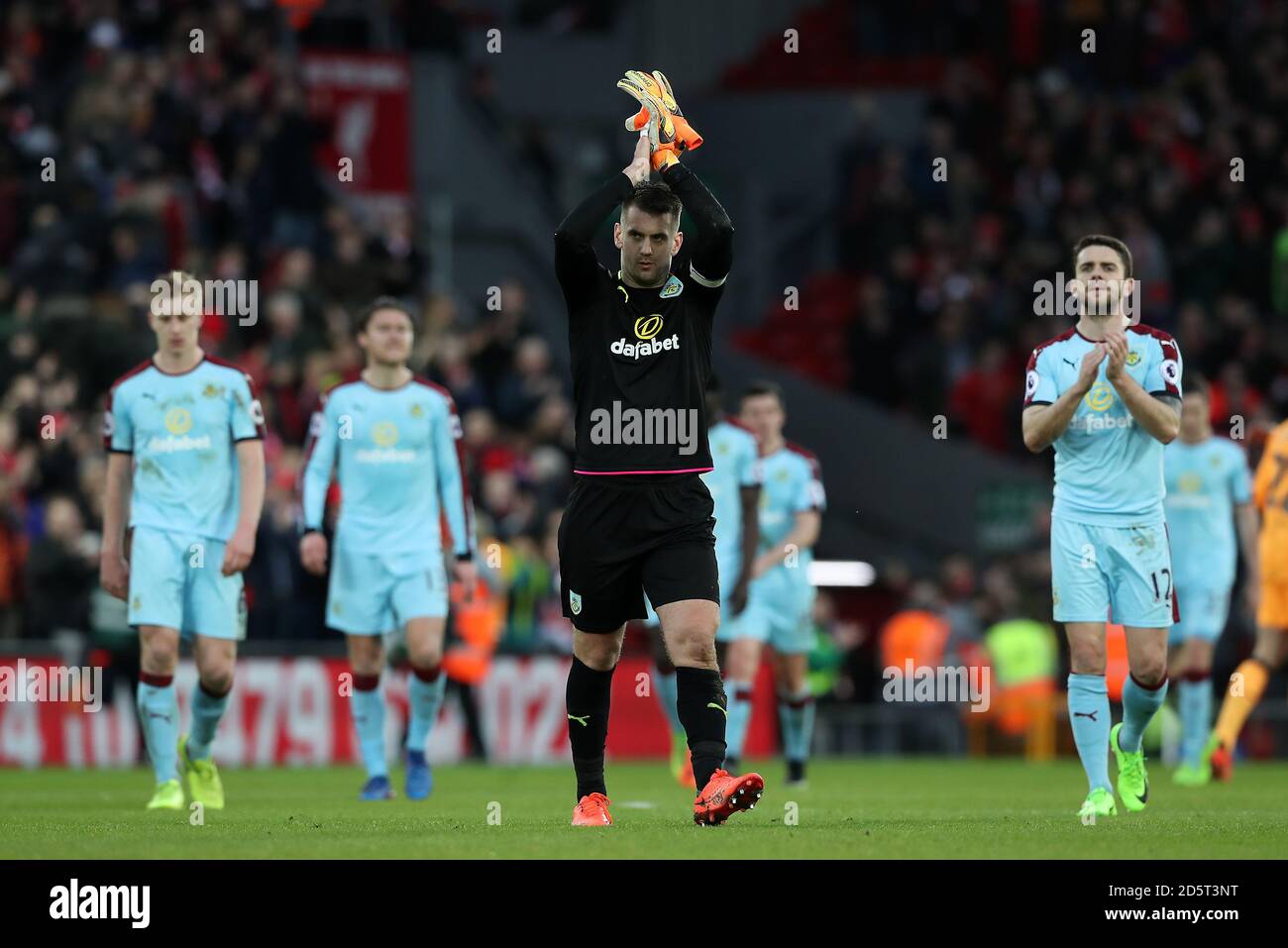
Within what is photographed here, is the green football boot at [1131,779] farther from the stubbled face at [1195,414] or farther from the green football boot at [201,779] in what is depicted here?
the stubbled face at [1195,414]

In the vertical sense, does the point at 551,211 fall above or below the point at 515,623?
above

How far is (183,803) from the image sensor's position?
1240 cm

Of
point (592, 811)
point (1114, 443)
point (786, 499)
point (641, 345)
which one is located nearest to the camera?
point (641, 345)

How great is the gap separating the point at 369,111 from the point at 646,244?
18948mm

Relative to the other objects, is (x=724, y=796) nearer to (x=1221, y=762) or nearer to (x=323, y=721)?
(x=1221, y=762)

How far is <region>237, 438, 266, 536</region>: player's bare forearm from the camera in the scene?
12102 mm

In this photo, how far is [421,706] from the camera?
1366cm

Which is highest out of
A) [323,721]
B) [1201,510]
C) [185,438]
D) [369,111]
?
[369,111]

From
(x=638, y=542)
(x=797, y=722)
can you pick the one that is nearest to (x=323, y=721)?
(x=797, y=722)

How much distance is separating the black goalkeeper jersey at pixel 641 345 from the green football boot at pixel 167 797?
3.77 meters

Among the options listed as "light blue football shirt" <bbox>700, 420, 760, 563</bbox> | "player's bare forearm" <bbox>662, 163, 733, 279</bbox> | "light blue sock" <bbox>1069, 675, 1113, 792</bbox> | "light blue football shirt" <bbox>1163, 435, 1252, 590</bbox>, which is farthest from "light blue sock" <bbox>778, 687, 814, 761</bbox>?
"player's bare forearm" <bbox>662, 163, 733, 279</bbox>
